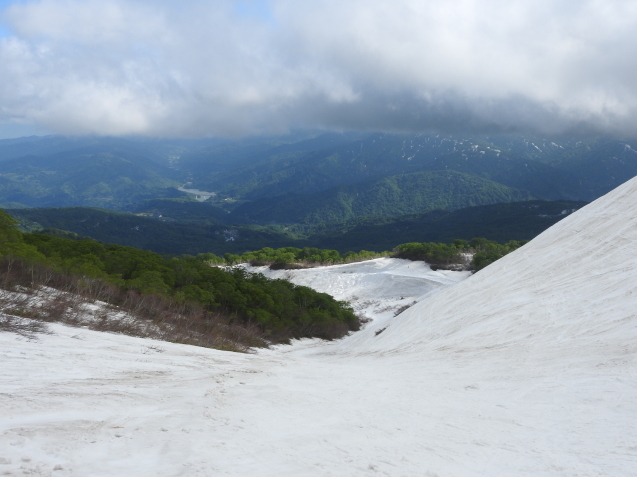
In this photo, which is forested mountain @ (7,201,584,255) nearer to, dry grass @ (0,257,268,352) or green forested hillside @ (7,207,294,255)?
green forested hillside @ (7,207,294,255)

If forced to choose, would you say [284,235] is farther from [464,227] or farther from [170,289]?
[170,289]

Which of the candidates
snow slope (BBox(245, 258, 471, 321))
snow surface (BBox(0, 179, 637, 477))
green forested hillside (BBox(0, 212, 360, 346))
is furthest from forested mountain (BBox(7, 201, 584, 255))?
snow surface (BBox(0, 179, 637, 477))

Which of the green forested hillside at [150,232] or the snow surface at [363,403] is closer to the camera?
the snow surface at [363,403]

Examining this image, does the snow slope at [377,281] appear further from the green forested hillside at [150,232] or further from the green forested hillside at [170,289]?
the green forested hillside at [150,232]

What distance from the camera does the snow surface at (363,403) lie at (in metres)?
4.73

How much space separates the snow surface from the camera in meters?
4.73

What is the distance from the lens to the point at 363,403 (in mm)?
7324

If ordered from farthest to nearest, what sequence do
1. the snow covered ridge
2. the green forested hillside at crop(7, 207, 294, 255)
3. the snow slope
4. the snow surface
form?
the green forested hillside at crop(7, 207, 294, 255), the snow slope, the snow covered ridge, the snow surface

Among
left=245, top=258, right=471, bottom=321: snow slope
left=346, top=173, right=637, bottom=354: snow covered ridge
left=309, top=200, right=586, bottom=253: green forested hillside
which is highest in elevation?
left=309, top=200, right=586, bottom=253: green forested hillside

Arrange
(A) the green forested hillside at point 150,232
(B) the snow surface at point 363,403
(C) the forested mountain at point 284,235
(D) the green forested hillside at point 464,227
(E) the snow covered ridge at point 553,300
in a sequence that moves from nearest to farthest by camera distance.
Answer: (B) the snow surface at point 363,403
(E) the snow covered ridge at point 553,300
(D) the green forested hillside at point 464,227
(C) the forested mountain at point 284,235
(A) the green forested hillside at point 150,232


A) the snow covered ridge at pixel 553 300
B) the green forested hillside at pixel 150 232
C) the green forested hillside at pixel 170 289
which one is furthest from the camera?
the green forested hillside at pixel 150 232

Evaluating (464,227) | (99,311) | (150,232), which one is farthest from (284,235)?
(99,311)

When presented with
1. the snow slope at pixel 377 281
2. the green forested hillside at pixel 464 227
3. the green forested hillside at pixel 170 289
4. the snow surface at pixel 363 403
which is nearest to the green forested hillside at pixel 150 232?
the green forested hillside at pixel 464 227

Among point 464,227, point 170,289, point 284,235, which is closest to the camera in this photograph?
point 170,289
